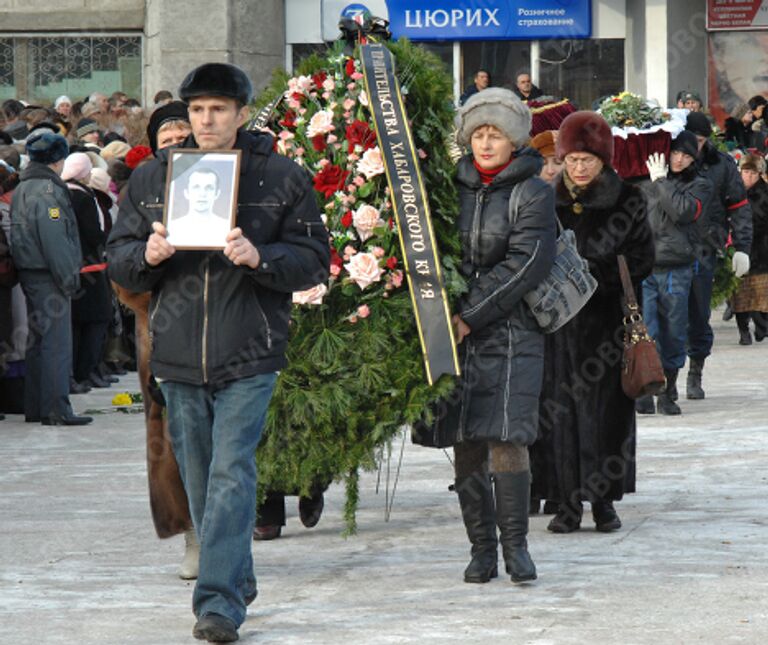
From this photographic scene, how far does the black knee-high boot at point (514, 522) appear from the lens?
285 inches

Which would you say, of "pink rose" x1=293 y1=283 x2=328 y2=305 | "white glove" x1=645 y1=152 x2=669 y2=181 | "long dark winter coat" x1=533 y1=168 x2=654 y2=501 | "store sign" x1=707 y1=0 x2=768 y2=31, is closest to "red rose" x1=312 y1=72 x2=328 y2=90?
"pink rose" x1=293 y1=283 x2=328 y2=305

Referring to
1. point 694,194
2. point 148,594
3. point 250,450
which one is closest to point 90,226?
point 694,194

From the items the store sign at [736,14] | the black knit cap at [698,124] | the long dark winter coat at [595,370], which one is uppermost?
the store sign at [736,14]

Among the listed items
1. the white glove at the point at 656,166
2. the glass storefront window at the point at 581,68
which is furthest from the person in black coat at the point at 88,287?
the glass storefront window at the point at 581,68

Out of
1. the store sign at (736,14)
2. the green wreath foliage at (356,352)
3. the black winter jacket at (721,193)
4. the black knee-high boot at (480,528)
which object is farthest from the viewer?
the store sign at (736,14)

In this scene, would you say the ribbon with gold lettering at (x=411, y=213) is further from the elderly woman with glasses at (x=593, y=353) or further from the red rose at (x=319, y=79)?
the elderly woman with glasses at (x=593, y=353)

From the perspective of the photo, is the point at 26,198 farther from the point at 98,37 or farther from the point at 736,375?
the point at 98,37

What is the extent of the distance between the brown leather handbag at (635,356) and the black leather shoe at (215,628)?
292cm

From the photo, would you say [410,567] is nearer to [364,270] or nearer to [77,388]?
[364,270]

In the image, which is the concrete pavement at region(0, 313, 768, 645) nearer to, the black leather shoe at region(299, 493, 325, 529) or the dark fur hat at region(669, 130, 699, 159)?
the black leather shoe at region(299, 493, 325, 529)

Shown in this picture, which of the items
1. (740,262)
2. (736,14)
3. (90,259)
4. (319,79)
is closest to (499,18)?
(736,14)

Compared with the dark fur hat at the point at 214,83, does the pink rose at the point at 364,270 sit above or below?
below

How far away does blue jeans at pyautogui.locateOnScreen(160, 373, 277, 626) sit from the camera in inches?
243

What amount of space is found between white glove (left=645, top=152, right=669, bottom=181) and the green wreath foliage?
4.83 metres
